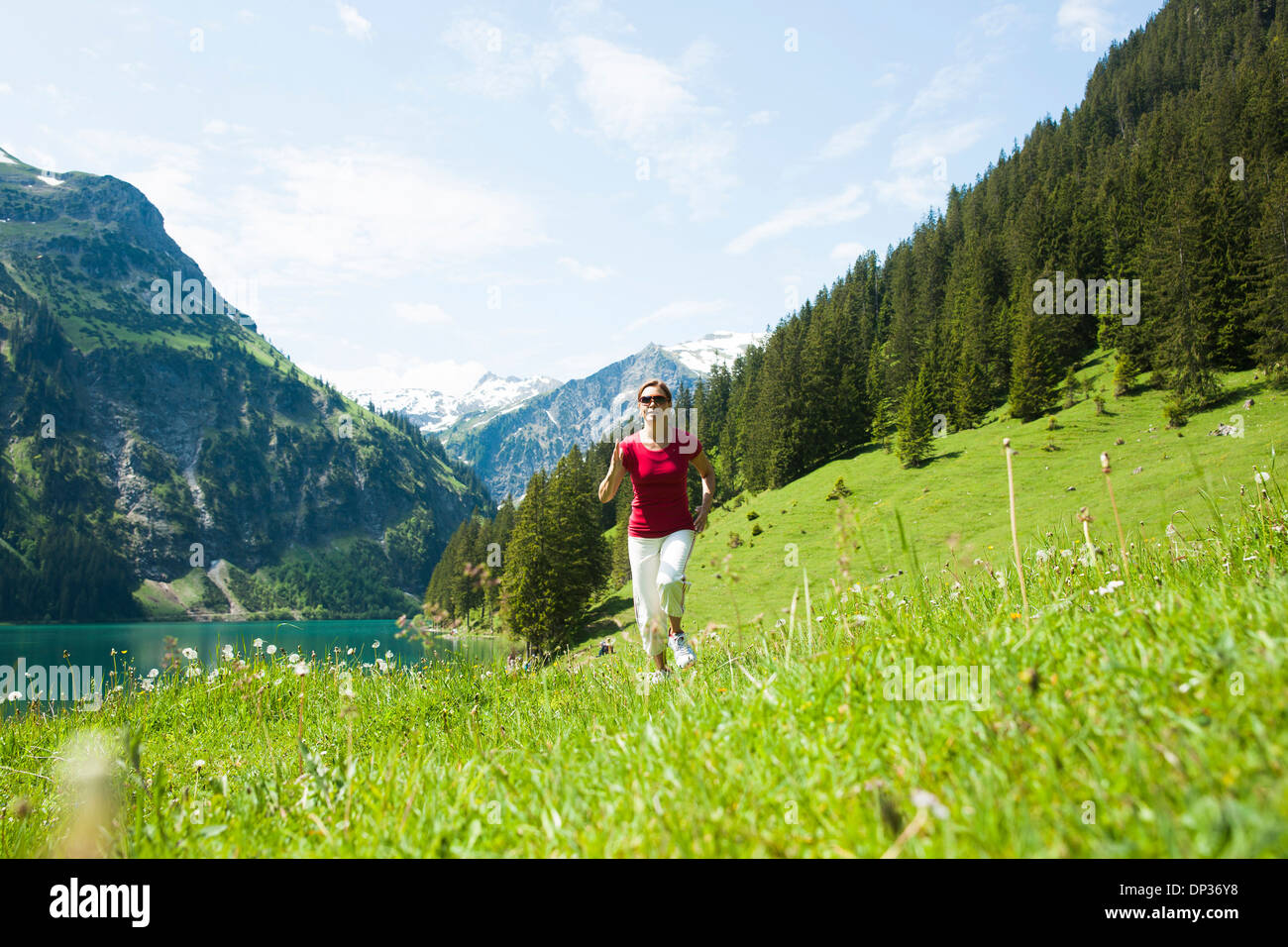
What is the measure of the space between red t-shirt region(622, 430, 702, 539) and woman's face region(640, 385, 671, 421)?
349 millimetres

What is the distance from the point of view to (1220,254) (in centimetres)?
4897

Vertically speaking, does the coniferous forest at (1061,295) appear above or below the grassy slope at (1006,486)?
above

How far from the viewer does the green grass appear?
1.50 metres

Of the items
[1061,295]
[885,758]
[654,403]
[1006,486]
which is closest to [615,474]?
[654,403]

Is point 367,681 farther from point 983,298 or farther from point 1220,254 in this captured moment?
point 983,298

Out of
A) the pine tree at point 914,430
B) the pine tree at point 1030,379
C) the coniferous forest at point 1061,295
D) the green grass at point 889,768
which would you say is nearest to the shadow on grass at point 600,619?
the coniferous forest at point 1061,295

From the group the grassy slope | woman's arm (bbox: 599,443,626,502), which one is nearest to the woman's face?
woman's arm (bbox: 599,443,626,502)

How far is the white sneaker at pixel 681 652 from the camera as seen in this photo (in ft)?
16.9

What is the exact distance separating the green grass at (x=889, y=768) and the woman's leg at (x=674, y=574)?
8.44ft

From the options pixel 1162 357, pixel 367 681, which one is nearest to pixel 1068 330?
pixel 1162 357

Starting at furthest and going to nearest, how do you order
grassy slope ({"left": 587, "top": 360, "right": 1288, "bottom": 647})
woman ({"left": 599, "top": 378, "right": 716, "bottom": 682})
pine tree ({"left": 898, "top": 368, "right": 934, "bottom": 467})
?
pine tree ({"left": 898, "top": 368, "right": 934, "bottom": 467})
grassy slope ({"left": 587, "top": 360, "right": 1288, "bottom": 647})
woman ({"left": 599, "top": 378, "right": 716, "bottom": 682})

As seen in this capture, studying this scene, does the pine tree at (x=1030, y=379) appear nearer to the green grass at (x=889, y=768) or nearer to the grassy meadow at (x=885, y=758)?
the grassy meadow at (x=885, y=758)

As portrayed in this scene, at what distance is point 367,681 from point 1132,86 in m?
165

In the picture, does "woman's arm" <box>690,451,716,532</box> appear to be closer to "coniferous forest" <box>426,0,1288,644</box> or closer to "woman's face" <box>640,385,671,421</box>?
"woman's face" <box>640,385,671,421</box>
